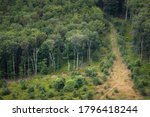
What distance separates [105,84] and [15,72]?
611 inches

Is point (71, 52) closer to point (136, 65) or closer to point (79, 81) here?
point (79, 81)

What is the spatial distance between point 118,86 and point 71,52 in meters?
12.1

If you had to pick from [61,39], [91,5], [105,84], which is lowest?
[105,84]

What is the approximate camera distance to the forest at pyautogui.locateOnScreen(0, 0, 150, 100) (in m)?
54.0

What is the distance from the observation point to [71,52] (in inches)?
2485

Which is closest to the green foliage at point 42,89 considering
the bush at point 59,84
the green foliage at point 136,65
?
the bush at point 59,84

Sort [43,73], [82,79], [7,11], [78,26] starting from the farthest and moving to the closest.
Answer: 1. [7,11]
2. [78,26]
3. [43,73]
4. [82,79]

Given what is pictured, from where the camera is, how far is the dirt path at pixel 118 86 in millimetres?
51812

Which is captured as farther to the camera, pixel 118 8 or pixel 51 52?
pixel 118 8

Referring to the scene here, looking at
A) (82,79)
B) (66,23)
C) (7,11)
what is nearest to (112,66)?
(82,79)

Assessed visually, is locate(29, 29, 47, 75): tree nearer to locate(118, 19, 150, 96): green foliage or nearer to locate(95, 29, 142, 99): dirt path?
locate(95, 29, 142, 99): dirt path

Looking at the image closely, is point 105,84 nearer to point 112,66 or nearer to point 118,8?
point 112,66

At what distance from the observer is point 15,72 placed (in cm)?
6150

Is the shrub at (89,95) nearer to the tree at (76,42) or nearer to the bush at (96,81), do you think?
the bush at (96,81)
